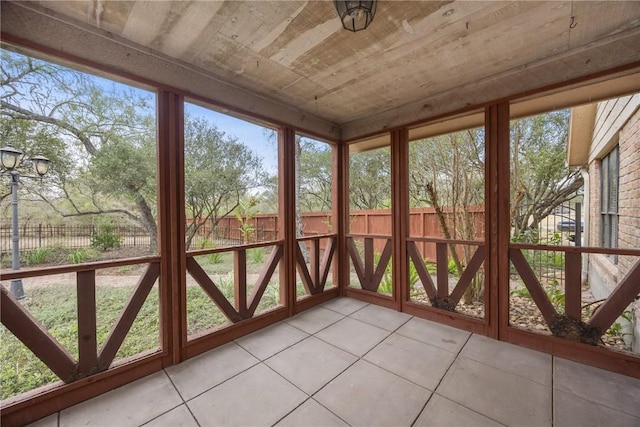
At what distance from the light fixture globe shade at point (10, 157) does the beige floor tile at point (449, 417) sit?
117 inches

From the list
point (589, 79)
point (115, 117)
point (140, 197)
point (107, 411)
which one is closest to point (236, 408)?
point (107, 411)

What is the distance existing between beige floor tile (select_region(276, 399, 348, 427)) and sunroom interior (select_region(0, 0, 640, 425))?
3.72 feet

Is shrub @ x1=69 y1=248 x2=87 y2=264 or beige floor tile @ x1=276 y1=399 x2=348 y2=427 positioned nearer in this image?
beige floor tile @ x1=276 y1=399 x2=348 y2=427

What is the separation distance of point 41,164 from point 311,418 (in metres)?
2.56

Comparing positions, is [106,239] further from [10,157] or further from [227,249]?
[227,249]

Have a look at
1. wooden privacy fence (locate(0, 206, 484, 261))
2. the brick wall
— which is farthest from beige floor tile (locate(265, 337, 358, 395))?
the brick wall

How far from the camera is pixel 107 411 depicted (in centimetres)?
159

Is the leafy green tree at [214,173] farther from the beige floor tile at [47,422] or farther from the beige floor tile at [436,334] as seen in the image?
the beige floor tile at [436,334]

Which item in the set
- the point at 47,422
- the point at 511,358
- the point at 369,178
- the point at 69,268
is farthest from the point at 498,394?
the point at 369,178

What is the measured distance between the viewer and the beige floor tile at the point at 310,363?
1852mm

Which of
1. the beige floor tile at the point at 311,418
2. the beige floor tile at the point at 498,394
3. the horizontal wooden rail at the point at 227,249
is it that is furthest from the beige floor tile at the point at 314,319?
the beige floor tile at the point at 498,394

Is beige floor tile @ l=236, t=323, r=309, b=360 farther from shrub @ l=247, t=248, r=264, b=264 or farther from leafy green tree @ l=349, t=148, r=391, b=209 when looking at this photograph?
leafy green tree @ l=349, t=148, r=391, b=209

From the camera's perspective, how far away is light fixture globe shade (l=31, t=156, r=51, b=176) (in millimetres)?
1786

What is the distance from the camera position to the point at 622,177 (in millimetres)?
2748
